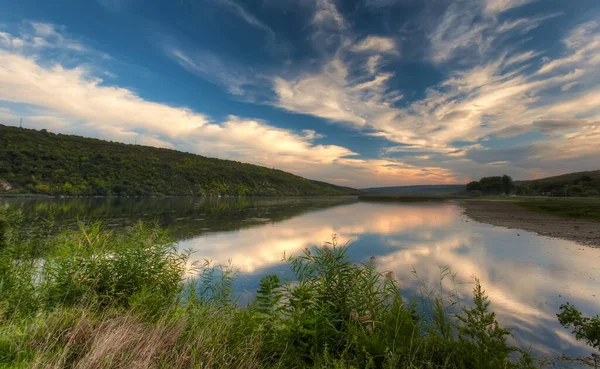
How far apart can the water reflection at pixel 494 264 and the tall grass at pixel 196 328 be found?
3.98 m

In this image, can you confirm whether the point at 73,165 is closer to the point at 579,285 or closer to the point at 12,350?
the point at 12,350

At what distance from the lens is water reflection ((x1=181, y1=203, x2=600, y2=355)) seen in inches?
326

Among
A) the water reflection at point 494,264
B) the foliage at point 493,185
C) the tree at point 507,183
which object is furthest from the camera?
the foliage at point 493,185

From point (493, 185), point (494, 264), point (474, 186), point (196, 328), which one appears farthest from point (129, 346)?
point (474, 186)

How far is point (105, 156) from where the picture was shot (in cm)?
10106

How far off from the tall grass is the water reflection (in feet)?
13.1

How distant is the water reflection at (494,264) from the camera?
27.1ft

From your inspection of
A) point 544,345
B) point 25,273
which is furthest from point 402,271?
point 25,273

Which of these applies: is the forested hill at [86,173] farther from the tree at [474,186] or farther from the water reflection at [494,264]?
the tree at [474,186]

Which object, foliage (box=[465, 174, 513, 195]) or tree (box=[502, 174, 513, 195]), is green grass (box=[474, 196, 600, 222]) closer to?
tree (box=[502, 174, 513, 195])

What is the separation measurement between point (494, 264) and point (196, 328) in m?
16.2

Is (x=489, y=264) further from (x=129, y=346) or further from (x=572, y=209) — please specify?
(x=572, y=209)

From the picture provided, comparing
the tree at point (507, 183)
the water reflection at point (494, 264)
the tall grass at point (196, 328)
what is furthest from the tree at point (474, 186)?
the tall grass at point (196, 328)

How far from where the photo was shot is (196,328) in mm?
4898
